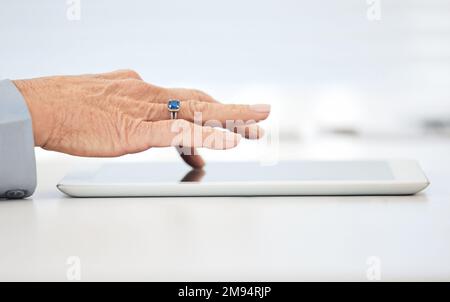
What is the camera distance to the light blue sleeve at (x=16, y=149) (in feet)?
2.72

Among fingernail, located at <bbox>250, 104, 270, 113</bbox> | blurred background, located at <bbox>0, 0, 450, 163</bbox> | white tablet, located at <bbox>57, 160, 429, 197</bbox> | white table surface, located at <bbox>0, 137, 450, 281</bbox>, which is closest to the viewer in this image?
white table surface, located at <bbox>0, 137, 450, 281</bbox>

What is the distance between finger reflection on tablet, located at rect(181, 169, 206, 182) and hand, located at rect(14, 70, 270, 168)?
0.02m

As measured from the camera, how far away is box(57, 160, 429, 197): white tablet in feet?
2.69

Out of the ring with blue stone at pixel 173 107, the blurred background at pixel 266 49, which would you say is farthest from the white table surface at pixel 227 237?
the blurred background at pixel 266 49

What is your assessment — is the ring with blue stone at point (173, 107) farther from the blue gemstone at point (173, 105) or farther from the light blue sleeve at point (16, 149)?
the light blue sleeve at point (16, 149)

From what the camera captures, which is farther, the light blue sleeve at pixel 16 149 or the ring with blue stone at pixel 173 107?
the ring with blue stone at pixel 173 107

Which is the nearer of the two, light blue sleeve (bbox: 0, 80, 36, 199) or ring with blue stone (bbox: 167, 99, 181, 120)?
light blue sleeve (bbox: 0, 80, 36, 199)

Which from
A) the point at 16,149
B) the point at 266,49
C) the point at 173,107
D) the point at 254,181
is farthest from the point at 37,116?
the point at 266,49

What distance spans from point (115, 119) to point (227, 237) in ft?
1.05

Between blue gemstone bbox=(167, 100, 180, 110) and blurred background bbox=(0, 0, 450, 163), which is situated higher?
blurred background bbox=(0, 0, 450, 163)

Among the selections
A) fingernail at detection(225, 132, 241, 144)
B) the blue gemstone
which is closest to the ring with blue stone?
the blue gemstone

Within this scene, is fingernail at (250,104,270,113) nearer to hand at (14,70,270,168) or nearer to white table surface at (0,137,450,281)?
hand at (14,70,270,168)

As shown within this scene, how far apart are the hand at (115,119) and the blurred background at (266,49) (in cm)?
123
